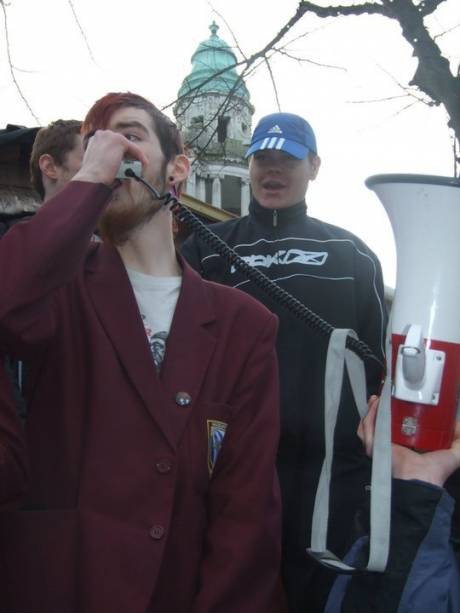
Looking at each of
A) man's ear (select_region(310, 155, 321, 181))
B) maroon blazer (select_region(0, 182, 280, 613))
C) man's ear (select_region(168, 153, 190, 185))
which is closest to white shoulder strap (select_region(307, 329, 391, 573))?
maroon blazer (select_region(0, 182, 280, 613))

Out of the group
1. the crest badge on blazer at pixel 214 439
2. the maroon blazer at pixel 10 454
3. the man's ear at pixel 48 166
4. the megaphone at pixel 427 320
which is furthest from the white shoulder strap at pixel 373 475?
the man's ear at pixel 48 166

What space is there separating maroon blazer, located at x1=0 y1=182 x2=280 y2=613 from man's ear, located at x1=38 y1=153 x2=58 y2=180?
128 centimetres

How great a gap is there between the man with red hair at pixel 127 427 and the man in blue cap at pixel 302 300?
19.6 inches

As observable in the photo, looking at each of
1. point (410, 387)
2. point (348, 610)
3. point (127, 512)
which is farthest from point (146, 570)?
point (410, 387)

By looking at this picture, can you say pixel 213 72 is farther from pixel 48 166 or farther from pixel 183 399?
pixel 183 399

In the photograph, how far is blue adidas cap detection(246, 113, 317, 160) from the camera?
268 centimetres

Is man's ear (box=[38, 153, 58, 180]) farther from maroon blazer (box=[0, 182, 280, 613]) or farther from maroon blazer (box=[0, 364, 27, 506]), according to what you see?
maroon blazer (box=[0, 364, 27, 506])

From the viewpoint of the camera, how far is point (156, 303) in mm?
1831

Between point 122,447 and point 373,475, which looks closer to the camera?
point 373,475

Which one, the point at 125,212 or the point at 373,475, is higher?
the point at 125,212

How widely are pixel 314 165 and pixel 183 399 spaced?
5.39ft

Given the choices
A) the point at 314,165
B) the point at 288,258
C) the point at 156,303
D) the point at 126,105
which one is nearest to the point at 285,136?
the point at 314,165

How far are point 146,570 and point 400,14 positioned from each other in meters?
3.33

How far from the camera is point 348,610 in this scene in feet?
4.75
